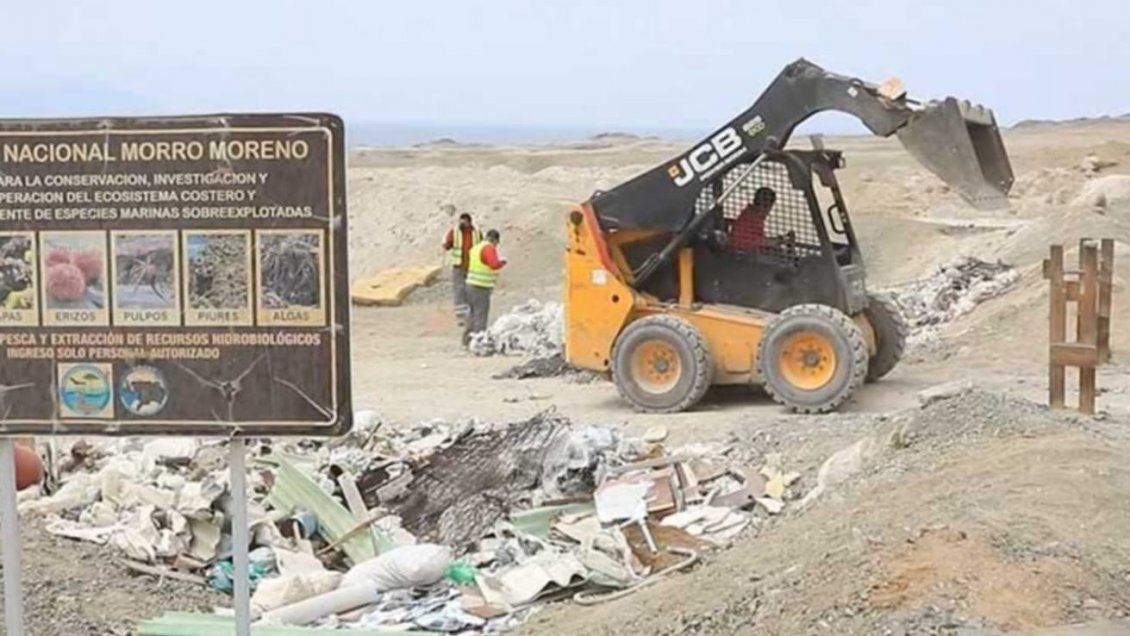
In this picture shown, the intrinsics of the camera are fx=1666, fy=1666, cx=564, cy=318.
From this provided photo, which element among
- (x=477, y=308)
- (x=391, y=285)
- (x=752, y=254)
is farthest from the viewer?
(x=391, y=285)

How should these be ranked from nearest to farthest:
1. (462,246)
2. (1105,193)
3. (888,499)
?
(888,499) < (462,246) < (1105,193)

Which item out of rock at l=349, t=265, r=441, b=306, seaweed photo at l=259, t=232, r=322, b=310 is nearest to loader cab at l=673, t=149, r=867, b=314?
seaweed photo at l=259, t=232, r=322, b=310

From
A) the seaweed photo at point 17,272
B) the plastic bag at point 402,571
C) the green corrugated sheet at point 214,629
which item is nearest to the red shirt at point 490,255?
the plastic bag at point 402,571

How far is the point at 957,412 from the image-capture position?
34.3ft

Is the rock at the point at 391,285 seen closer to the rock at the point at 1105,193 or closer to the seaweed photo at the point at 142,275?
the rock at the point at 1105,193

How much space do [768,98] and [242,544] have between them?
355 inches

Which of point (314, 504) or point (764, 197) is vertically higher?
point (764, 197)

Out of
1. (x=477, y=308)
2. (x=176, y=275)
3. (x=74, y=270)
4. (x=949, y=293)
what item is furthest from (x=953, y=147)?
(x=74, y=270)

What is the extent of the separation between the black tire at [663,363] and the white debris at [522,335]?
4.97m

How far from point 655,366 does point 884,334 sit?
230 centimetres

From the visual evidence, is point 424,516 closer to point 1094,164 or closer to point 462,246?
point 462,246

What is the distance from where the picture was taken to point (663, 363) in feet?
45.9

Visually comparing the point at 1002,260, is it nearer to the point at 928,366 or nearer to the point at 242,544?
the point at 928,366

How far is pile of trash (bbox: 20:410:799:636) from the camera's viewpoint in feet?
30.3
